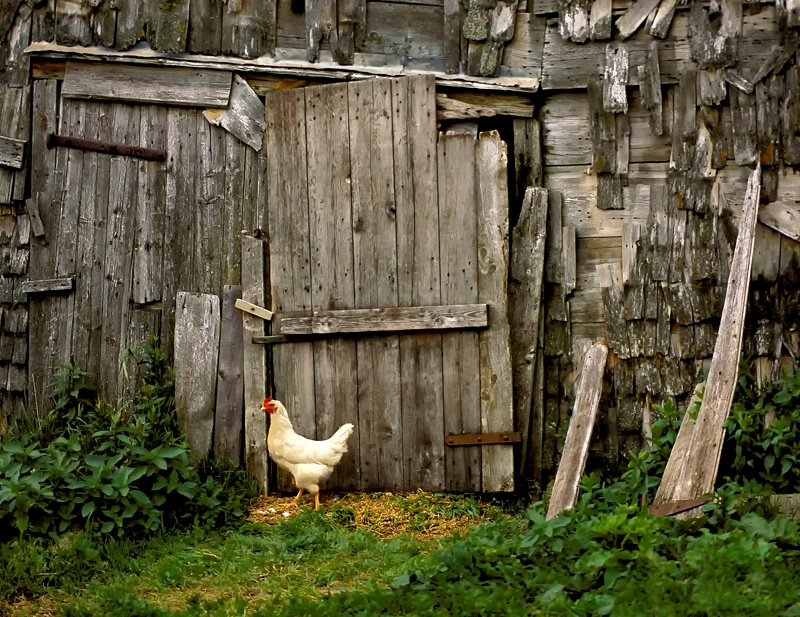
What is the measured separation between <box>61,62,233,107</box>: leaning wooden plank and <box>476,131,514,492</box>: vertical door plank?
6.47 feet

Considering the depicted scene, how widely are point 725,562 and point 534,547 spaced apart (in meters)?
0.89

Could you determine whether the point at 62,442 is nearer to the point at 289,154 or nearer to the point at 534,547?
the point at 289,154

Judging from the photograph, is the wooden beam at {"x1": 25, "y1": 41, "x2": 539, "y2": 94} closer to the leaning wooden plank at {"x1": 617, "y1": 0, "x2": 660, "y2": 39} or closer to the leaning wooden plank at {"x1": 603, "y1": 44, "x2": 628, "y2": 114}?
the leaning wooden plank at {"x1": 603, "y1": 44, "x2": 628, "y2": 114}

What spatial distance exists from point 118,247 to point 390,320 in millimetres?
2133

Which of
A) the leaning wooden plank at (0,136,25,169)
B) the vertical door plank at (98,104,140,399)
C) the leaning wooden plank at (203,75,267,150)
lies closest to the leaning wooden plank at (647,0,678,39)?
the leaning wooden plank at (203,75,267,150)

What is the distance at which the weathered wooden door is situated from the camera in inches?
267

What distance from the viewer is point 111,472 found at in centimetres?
616

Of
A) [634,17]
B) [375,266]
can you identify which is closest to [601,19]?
[634,17]

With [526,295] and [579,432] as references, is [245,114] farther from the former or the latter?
[579,432]

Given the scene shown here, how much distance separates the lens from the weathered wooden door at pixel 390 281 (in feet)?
22.2

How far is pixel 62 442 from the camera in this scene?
6.37m

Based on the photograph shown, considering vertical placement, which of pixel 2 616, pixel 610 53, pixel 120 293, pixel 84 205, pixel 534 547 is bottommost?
pixel 2 616

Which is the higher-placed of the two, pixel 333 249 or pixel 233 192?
pixel 233 192

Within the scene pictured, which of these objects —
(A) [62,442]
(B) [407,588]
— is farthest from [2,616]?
(B) [407,588]
